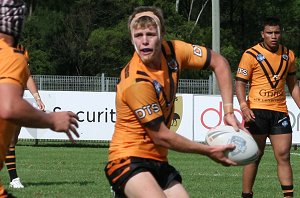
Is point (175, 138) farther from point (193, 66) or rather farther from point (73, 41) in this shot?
point (73, 41)

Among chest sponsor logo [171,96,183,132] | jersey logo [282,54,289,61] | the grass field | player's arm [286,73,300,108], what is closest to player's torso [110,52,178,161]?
jersey logo [282,54,289,61]

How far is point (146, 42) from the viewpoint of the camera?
6.50 metres

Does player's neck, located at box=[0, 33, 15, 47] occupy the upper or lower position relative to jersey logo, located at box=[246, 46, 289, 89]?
upper

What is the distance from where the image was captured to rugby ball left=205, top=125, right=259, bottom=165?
652 centimetres

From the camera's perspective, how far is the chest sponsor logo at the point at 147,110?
6430 millimetres

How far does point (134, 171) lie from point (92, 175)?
808cm

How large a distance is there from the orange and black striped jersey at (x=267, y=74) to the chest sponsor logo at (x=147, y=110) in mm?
4617

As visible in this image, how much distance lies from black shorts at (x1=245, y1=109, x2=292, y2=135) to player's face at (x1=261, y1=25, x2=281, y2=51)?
0.82 m

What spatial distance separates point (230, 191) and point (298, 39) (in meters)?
Answer: 44.8

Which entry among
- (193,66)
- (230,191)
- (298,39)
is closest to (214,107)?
(230,191)

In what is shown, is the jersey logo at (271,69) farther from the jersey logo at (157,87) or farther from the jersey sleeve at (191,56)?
the jersey logo at (157,87)

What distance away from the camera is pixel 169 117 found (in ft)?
22.3

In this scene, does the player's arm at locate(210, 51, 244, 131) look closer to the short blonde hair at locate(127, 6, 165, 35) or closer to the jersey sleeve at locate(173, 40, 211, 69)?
the jersey sleeve at locate(173, 40, 211, 69)

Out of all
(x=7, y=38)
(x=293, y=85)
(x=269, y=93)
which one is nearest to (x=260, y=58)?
(x=269, y=93)
